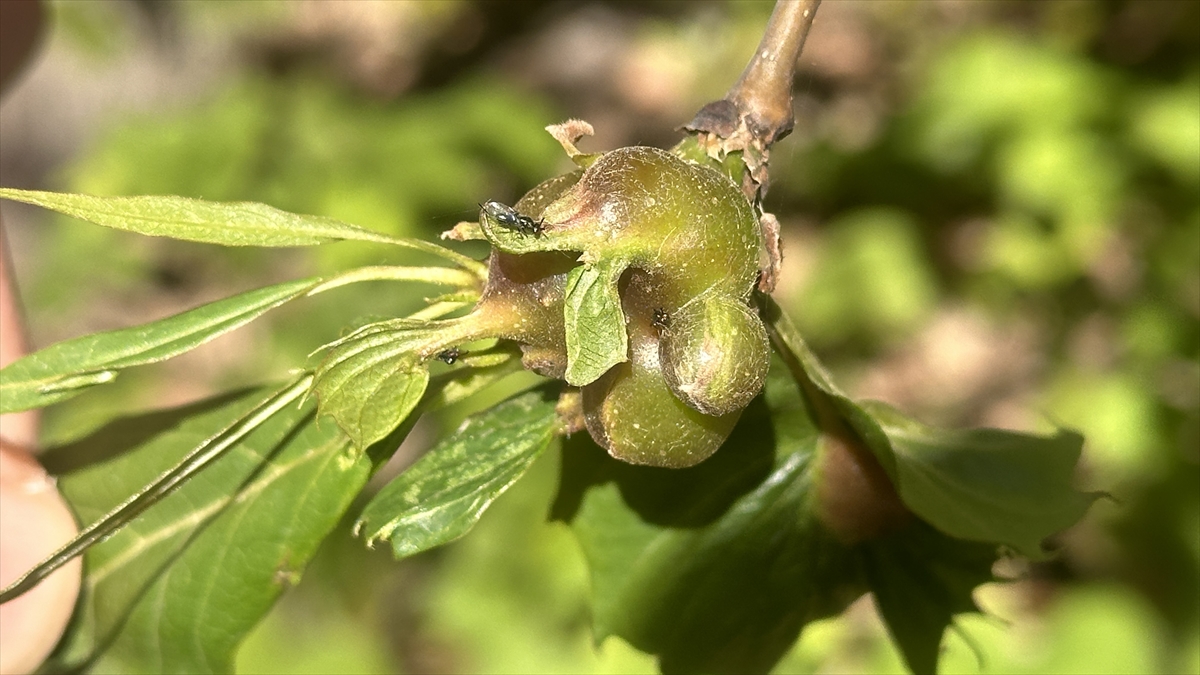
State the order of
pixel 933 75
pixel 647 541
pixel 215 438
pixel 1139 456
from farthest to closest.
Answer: pixel 933 75 < pixel 1139 456 < pixel 647 541 < pixel 215 438

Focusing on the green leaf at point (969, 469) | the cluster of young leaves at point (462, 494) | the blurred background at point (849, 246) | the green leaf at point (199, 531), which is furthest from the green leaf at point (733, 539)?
the blurred background at point (849, 246)

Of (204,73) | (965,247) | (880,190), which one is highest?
(204,73)

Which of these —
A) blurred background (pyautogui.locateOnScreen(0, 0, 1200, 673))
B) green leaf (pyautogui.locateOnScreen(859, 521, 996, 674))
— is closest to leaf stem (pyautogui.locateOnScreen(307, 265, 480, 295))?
green leaf (pyautogui.locateOnScreen(859, 521, 996, 674))

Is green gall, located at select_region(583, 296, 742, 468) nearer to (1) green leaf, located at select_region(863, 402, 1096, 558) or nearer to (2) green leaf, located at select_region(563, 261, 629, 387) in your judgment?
(2) green leaf, located at select_region(563, 261, 629, 387)

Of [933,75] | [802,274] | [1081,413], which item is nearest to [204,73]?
[802,274]

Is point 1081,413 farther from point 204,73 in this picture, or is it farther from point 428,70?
point 204,73

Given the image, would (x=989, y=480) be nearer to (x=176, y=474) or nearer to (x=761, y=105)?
(x=761, y=105)

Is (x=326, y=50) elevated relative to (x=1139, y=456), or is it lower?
elevated
